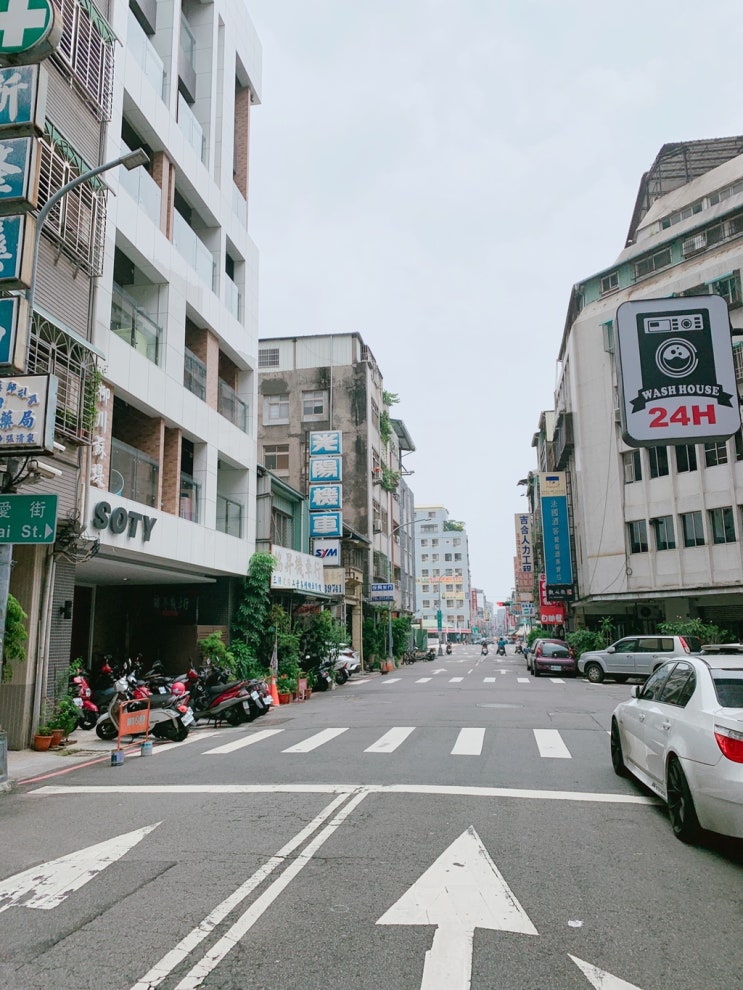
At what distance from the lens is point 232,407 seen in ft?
77.8

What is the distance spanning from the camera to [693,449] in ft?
110

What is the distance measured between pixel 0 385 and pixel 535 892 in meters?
9.02

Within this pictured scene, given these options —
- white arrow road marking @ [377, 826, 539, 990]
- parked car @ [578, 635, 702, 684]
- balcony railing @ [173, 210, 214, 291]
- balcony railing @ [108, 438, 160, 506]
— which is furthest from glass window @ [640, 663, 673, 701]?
parked car @ [578, 635, 702, 684]

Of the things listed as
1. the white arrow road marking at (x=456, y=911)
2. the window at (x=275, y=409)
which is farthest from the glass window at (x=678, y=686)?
the window at (x=275, y=409)

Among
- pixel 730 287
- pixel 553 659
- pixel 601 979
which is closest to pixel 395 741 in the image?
pixel 601 979

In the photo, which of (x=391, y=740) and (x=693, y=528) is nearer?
(x=391, y=740)

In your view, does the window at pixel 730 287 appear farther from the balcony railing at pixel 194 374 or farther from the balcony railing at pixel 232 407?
the balcony railing at pixel 194 374

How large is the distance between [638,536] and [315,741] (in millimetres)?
27180

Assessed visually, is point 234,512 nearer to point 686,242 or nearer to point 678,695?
point 678,695

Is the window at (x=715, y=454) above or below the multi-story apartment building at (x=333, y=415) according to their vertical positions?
below

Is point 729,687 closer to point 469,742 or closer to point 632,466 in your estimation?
point 469,742

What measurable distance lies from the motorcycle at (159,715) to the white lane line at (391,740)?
3623 millimetres

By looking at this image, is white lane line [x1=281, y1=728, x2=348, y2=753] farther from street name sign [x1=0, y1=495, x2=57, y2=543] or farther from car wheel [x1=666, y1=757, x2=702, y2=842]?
car wheel [x1=666, y1=757, x2=702, y2=842]

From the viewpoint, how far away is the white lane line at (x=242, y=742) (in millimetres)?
11777
